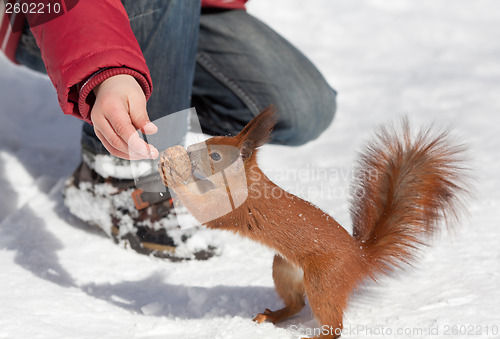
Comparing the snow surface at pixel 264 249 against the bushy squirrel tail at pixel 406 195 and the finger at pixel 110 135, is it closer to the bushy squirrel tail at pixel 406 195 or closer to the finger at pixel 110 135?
the bushy squirrel tail at pixel 406 195

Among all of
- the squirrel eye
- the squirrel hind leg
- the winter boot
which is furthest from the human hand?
the winter boot

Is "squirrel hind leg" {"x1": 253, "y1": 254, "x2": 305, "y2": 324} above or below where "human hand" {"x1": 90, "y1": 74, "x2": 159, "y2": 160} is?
below

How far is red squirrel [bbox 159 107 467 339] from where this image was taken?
891mm

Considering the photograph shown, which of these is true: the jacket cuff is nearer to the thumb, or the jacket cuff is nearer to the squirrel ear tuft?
the thumb

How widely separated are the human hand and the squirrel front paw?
31mm

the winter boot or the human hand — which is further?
the winter boot

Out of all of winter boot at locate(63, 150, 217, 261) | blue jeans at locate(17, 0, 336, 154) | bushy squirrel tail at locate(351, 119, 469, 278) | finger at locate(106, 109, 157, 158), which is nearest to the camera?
finger at locate(106, 109, 157, 158)

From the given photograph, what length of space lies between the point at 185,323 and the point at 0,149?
1186 mm

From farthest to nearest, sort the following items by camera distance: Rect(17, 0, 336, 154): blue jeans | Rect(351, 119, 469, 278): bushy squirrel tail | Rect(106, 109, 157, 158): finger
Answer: Rect(17, 0, 336, 154): blue jeans → Rect(351, 119, 469, 278): bushy squirrel tail → Rect(106, 109, 157, 158): finger

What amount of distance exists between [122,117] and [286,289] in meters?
0.44

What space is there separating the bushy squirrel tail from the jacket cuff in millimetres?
439

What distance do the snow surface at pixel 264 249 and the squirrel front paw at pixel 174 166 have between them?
0.30 m

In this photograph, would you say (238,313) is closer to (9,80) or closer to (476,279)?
(476,279)

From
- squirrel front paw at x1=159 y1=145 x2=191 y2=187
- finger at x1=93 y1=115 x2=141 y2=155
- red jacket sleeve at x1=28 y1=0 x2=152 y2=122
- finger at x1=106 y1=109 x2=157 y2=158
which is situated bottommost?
squirrel front paw at x1=159 y1=145 x2=191 y2=187
